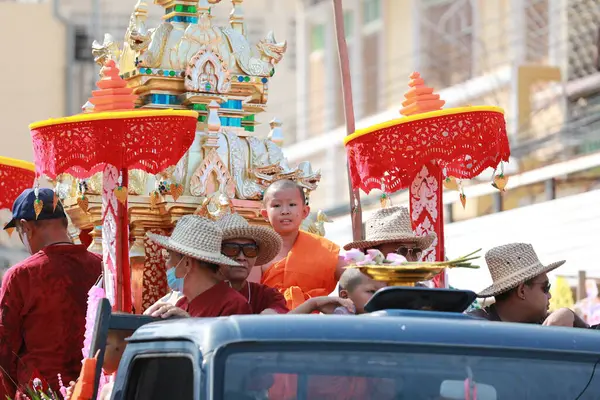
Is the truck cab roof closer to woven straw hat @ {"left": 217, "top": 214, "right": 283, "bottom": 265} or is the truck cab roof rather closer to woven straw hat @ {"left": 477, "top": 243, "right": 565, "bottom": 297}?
woven straw hat @ {"left": 477, "top": 243, "right": 565, "bottom": 297}

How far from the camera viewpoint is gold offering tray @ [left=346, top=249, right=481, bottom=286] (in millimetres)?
5133

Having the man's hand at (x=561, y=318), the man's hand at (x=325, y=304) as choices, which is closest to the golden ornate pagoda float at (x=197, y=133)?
the man's hand at (x=325, y=304)

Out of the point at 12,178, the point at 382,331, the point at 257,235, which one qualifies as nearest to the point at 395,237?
the point at 257,235

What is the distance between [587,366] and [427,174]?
373 cm

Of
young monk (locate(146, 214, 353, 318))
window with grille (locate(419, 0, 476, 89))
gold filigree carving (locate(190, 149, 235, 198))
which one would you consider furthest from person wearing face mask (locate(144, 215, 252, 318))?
window with grille (locate(419, 0, 476, 89))

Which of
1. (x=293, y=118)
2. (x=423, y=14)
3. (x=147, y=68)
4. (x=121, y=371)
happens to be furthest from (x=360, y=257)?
(x=293, y=118)

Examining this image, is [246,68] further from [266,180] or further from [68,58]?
[68,58]

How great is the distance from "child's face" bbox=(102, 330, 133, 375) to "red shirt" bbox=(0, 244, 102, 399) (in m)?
1.58

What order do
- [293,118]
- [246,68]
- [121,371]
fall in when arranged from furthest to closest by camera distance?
[293,118] → [246,68] → [121,371]

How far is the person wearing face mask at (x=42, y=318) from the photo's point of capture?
7371 millimetres

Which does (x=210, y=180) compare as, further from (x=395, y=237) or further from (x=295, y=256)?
(x=395, y=237)

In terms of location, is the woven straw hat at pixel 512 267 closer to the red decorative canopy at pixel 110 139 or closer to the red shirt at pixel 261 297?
the red shirt at pixel 261 297

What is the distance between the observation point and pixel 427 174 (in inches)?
331

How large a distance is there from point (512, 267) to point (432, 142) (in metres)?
1.55
